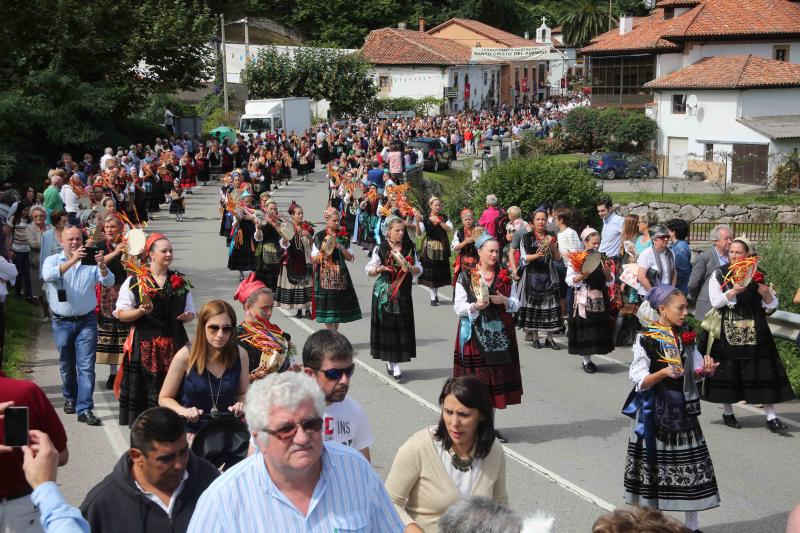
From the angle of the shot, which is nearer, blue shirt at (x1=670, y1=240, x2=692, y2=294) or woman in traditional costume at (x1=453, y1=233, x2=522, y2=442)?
woman in traditional costume at (x1=453, y1=233, x2=522, y2=442)

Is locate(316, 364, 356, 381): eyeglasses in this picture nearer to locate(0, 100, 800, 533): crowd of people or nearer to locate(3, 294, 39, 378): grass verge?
locate(0, 100, 800, 533): crowd of people

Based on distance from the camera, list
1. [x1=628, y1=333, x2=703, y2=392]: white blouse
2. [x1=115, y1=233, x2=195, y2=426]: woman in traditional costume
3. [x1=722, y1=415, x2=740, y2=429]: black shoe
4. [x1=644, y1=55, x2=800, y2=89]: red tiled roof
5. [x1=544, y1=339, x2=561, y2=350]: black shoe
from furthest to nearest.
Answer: [x1=644, y1=55, x2=800, y2=89]: red tiled roof
[x1=544, y1=339, x2=561, y2=350]: black shoe
[x1=722, y1=415, x2=740, y2=429]: black shoe
[x1=115, y1=233, x2=195, y2=426]: woman in traditional costume
[x1=628, y1=333, x2=703, y2=392]: white blouse

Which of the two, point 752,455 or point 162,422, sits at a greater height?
point 162,422

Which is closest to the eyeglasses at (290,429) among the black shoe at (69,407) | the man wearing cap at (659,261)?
the black shoe at (69,407)

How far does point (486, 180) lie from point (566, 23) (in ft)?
285

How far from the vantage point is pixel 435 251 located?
57.4 ft

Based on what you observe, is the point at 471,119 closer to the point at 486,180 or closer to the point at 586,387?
the point at 486,180

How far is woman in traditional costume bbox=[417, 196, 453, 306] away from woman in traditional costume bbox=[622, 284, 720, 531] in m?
9.47

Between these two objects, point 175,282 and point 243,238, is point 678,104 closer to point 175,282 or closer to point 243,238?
point 243,238

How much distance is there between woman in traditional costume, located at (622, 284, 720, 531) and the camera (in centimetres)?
732

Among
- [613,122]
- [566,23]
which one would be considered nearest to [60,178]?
[613,122]

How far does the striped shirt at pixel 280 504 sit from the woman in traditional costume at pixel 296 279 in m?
11.1

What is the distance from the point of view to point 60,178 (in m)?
19.4

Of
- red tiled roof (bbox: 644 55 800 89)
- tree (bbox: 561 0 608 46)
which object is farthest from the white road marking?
tree (bbox: 561 0 608 46)
